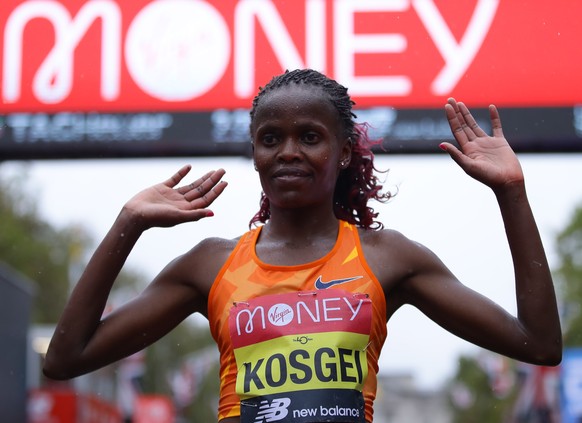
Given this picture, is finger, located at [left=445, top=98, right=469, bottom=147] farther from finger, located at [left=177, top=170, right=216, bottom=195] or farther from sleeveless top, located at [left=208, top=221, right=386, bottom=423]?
finger, located at [left=177, top=170, right=216, bottom=195]

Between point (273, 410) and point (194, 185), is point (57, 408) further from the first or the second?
point (273, 410)

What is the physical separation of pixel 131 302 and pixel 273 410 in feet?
1.96

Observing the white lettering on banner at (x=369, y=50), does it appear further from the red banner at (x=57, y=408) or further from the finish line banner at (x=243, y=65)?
the red banner at (x=57, y=408)

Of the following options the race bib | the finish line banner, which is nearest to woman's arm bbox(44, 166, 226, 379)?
the race bib

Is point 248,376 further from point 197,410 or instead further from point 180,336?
point 197,410

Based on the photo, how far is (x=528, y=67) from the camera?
659 cm

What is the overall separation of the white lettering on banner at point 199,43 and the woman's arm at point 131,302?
377 centimetres

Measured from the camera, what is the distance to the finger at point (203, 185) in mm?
2966

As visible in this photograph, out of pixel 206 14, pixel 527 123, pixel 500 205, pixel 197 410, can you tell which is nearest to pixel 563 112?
pixel 527 123

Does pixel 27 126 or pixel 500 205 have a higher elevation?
pixel 27 126

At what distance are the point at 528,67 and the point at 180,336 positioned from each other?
5384 cm

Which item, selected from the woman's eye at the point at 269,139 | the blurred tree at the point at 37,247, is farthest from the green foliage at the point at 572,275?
the woman's eye at the point at 269,139

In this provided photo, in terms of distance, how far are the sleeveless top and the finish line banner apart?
12.3 feet

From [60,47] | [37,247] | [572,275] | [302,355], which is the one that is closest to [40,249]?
[37,247]
